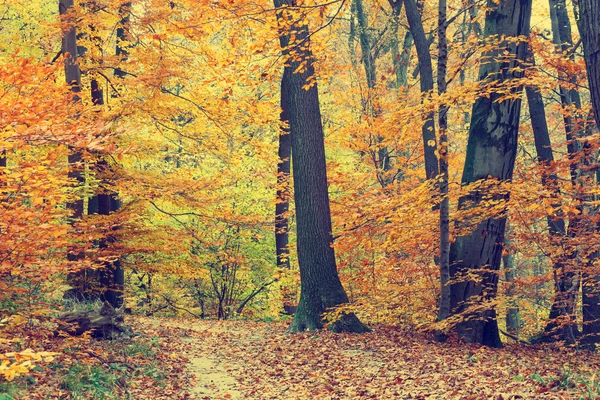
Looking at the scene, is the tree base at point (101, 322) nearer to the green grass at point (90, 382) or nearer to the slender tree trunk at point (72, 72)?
the green grass at point (90, 382)

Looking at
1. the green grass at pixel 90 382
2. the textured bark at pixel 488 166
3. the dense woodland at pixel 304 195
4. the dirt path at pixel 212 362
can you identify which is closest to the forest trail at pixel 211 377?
the dirt path at pixel 212 362

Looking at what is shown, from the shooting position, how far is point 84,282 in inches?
494

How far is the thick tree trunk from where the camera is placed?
34.3 ft

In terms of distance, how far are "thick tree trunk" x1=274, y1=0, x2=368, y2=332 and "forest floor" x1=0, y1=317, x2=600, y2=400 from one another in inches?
24.2

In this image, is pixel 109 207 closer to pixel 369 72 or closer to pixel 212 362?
pixel 212 362

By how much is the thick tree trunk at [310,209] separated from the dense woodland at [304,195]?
0.04 metres

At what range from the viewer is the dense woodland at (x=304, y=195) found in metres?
6.84

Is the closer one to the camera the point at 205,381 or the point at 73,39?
the point at 205,381

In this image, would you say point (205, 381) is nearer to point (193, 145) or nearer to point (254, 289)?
point (193, 145)

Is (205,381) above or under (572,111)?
under

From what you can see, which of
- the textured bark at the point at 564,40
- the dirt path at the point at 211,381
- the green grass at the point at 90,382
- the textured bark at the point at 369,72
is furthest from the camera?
the textured bark at the point at 369,72

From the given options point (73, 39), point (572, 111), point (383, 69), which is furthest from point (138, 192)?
point (383, 69)

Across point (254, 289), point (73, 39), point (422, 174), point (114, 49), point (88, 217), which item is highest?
point (114, 49)

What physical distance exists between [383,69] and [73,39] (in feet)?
39.1
